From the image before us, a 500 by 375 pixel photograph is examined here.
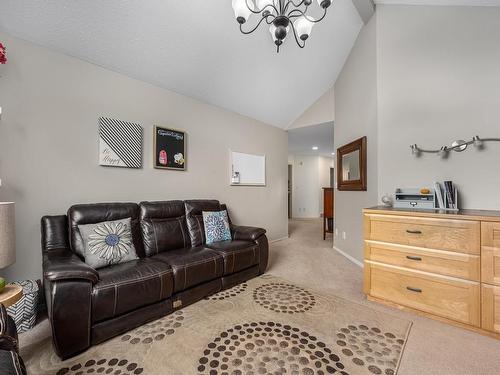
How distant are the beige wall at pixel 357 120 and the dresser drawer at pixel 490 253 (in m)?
1.15

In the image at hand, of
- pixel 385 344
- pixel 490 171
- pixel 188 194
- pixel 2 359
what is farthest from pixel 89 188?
pixel 490 171

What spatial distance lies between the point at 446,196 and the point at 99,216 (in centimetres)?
337

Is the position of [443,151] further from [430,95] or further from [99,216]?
[99,216]

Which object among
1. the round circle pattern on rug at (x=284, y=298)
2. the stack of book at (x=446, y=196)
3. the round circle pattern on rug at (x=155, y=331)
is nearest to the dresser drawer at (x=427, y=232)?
→ the stack of book at (x=446, y=196)

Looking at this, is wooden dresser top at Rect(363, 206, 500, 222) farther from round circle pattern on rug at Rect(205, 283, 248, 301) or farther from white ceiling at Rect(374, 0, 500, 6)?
white ceiling at Rect(374, 0, 500, 6)

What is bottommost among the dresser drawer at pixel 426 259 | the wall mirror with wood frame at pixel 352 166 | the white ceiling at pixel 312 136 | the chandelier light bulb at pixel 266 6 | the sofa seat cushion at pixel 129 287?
the sofa seat cushion at pixel 129 287

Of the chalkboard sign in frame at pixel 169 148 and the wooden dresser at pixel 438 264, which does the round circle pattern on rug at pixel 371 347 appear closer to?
the wooden dresser at pixel 438 264

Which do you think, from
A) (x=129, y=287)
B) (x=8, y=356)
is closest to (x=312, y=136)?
(x=129, y=287)

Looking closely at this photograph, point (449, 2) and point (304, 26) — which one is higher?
point (449, 2)

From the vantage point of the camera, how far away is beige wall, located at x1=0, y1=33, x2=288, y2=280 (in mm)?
1943

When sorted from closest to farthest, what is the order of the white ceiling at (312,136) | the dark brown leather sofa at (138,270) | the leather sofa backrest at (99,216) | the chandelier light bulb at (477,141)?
the dark brown leather sofa at (138,270) → the leather sofa backrest at (99,216) → the chandelier light bulb at (477,141) → the white ceiling at (312,136)

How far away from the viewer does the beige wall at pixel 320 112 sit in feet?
13.9

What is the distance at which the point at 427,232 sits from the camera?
187 cm

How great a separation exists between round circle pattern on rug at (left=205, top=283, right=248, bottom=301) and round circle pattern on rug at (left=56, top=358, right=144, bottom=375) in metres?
0.88
